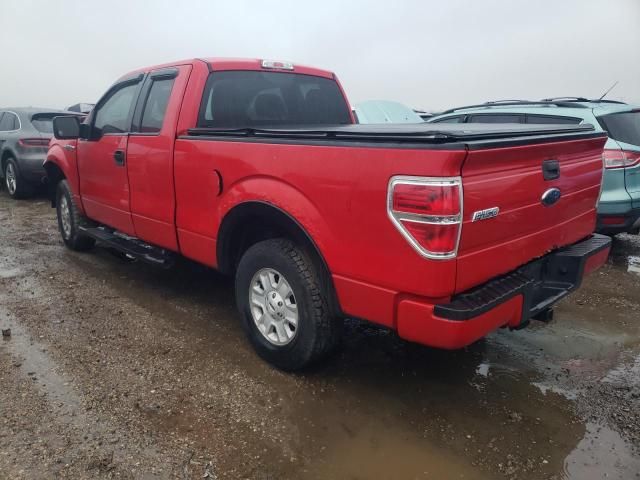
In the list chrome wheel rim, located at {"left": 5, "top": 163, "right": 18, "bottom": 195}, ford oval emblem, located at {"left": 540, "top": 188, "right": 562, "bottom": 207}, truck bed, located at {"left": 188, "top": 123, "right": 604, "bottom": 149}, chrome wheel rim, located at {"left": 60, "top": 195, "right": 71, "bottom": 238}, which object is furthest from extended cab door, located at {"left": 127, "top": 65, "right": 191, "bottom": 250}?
chrome wheel rim, located at {"left": 5, "top": 163, "right": 18, "bottom": 195}

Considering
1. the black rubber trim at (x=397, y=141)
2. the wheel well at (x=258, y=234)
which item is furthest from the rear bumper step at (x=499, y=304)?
the black rubber trim at (x=397, y=141)

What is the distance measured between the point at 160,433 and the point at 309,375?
94 cm

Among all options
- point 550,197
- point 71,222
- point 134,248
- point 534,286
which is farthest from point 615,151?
point 71,222

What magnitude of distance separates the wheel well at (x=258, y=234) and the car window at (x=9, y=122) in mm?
7622

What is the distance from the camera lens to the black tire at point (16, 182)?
8.96 m

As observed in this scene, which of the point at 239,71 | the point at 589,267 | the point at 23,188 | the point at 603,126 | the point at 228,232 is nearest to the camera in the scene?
the point at 589,267

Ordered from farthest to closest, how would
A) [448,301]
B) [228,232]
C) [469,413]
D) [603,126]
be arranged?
[603,126], [228,232], [469,413], [448,301]

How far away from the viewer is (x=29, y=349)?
3.41 meters

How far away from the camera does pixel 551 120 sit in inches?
219

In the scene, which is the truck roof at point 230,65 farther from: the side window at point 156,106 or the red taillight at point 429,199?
the red taillight at point 429,199

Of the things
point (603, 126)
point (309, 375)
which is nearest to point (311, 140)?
point (309, 375)

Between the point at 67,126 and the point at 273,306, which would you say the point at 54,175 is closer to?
the point at 67,126

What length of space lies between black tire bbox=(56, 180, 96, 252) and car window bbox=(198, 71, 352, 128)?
Answer: 2.50 meters

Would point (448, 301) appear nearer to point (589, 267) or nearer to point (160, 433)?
point (589, 267)
